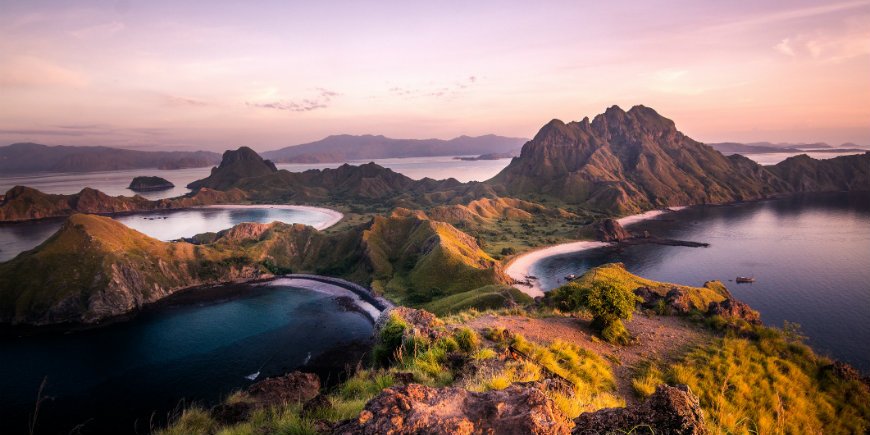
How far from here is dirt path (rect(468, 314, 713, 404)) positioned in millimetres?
18942

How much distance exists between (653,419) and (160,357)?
256 ft

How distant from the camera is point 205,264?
9725 centimetres

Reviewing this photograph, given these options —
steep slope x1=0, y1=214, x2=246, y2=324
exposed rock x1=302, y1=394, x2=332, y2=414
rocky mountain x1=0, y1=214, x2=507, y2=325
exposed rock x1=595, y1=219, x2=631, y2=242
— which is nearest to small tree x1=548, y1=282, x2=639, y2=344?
exposed rock x1=302, y1=394, x2=332, y2=414

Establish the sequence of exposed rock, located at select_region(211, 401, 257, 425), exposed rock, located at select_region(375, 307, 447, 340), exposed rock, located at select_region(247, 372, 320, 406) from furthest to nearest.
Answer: exposed rock, located at select_region(247, 372, 320, 406) → exposed rock, located at select_region(375, 307, 447, 340) → exposed rock, located at select_region(211, 401, 257, 425)

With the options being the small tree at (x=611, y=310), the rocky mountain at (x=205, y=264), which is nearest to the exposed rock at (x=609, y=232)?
the rocky mountain at (x=205, y=264)

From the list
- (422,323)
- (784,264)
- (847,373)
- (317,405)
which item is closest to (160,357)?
(422,323)

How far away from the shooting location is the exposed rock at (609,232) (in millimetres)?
142250

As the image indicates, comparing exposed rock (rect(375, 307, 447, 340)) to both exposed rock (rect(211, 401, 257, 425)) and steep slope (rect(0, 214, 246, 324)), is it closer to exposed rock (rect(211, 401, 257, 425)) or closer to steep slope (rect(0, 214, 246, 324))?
exposed rock (rect(211, 401, 257, 425))

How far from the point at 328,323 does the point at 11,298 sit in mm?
66989

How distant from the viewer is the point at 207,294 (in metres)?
88.9

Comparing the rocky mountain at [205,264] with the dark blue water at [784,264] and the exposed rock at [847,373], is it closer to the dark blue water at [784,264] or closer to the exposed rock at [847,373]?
the dark blue water at [784,264]

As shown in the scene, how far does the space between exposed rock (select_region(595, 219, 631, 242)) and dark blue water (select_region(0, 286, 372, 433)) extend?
10651 centimetres

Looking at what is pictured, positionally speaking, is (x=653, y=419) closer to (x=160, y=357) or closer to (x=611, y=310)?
(x=611, y=310)

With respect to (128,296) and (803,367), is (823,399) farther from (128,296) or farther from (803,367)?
(128,296)
